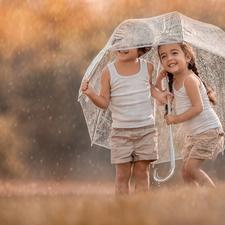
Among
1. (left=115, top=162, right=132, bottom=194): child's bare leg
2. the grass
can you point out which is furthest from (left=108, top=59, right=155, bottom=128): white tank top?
the grass

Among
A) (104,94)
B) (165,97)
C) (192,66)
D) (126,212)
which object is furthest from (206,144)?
(126,212)

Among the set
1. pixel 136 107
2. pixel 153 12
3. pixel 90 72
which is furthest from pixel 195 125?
pixel 153 12

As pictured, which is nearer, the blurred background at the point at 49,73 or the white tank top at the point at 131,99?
the white tank top at the point at 131,99

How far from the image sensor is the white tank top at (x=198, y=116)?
205 centimetres

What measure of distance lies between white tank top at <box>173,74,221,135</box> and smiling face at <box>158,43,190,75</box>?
0.13 metres

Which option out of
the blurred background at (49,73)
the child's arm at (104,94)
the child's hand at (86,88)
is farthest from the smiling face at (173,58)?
the blurred background at (49,73)

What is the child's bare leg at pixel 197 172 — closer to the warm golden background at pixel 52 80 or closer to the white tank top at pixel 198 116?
the white tank top at pixel 198 116

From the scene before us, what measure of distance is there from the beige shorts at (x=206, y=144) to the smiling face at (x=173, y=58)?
423 millimetres

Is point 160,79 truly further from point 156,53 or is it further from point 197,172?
point 197,172

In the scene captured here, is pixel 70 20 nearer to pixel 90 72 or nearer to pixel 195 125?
pixel 90 72

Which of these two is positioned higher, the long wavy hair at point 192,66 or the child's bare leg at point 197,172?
the long wavy hair at point 192,66

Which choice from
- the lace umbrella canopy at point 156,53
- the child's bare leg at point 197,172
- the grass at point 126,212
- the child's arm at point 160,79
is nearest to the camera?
the grass at point 126,212

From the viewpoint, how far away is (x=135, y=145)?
208 cm

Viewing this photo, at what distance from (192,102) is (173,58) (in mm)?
293
